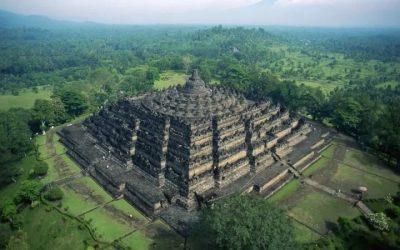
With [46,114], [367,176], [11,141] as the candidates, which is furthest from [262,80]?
[11,141]

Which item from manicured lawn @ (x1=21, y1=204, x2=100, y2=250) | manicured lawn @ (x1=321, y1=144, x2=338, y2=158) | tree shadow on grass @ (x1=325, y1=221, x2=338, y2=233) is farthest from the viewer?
manicured lawn @ (x1=321, y1=144, x2=338, y2=158)

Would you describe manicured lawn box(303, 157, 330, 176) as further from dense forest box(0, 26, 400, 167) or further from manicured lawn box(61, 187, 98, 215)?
manicured lawn box(61, 187, 98, 215)

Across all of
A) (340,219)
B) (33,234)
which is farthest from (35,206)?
(340,219)

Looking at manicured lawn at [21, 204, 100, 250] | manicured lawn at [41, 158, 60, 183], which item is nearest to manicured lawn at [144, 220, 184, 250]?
manicured lawn at [21, 204, 100, 250]

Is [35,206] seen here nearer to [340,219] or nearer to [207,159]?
[207,159]

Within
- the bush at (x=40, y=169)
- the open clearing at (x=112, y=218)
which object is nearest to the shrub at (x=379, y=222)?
the open clearing at (x=112, y=218)

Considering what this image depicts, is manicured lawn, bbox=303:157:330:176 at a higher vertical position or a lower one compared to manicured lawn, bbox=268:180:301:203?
higher

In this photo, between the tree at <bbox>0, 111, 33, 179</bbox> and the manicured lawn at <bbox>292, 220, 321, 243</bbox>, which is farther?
the tree at <bbox>0, 111, 33, 179</bbox>
